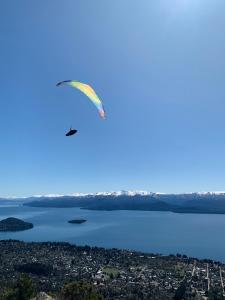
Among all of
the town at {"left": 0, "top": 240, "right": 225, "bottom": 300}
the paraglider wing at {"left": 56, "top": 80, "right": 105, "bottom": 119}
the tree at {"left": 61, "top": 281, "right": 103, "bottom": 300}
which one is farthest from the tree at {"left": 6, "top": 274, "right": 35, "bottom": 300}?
the paraglider wing at {"left": 56, "top": 80, "right": 105, "bottom": 119}

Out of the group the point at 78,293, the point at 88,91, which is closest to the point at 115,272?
the point at 78,293

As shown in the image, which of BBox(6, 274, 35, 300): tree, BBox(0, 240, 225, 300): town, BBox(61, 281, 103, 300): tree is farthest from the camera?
BBox(0, 240, 225, 300): town

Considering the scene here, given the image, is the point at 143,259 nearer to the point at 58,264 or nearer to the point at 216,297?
the point at 58,264

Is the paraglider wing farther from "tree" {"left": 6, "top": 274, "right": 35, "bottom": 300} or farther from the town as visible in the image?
the town

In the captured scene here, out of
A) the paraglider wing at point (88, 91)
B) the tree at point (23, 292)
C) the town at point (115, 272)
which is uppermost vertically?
the paraglider wing at point (88, 91)

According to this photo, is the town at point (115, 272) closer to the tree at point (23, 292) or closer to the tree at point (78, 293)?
the tree at point (23, 292)

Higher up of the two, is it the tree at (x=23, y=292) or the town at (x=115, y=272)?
the tree at (x=23, y=292)

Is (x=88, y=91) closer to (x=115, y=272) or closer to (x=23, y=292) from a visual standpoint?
(x=23, y=292)

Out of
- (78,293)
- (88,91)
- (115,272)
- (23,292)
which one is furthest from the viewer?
(115,272)

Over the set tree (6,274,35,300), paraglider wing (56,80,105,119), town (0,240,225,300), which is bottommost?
town (0,240,225,300)

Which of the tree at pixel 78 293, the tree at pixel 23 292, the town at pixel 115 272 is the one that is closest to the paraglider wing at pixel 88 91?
the tree at pixel 78 293

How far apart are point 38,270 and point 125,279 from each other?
24403mm

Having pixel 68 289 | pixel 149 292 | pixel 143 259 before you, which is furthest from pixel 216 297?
pixel 143 259

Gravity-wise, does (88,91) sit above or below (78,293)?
above
